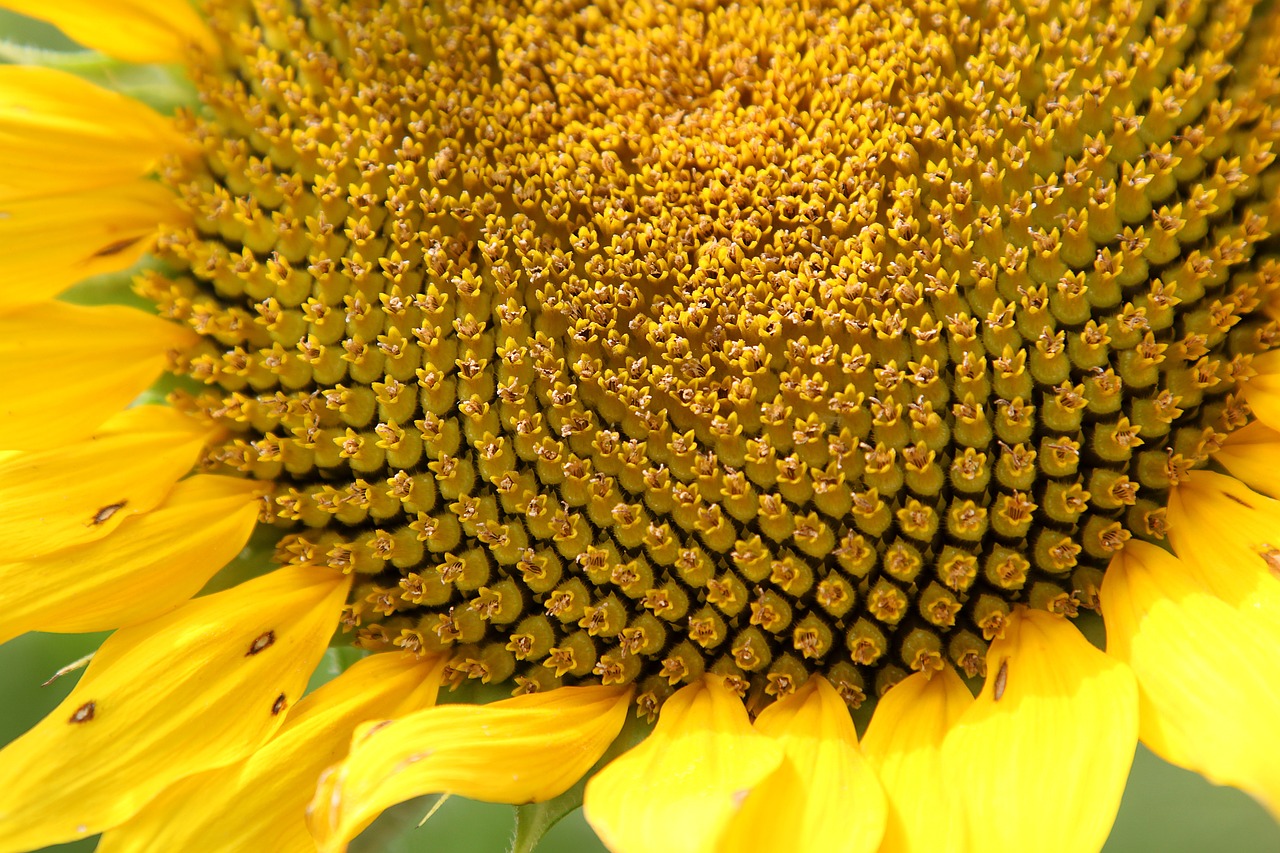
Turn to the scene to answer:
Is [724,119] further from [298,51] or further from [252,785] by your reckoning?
[252,785]

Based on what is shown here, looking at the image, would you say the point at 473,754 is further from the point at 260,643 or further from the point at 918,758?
the point at 918,758

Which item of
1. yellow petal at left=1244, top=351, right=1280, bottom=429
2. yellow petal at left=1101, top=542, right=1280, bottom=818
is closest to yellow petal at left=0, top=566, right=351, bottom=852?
yellow petal at left=1101, top=542, right=1280, bottom=818

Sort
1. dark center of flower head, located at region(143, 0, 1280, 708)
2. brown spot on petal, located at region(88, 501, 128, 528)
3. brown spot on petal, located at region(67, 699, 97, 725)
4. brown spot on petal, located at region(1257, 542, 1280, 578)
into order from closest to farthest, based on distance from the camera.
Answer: brown spot on petal, located at region(1257, 542, 1280, 578) → dark center of flower head, located at region(143, 0, 1280, 708) → brown spot on petal, located at region(67, 699, 97, 725) → brown spot on petal, located at region(88, 501, 128, 528)

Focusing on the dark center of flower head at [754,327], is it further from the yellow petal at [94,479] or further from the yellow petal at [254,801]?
the yellow petal at [254,801]

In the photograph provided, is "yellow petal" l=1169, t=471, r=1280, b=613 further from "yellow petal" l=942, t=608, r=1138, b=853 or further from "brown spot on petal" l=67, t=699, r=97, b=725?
"brown spot on petal" l=67, t=699, r=97, b=725

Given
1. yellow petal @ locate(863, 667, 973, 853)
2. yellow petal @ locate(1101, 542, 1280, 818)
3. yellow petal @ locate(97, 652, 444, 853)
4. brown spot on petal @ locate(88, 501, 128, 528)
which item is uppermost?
yellow petal @ locate(1101, 542, 1280, 818)

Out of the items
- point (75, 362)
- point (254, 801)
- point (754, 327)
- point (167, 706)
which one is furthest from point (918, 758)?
point (75, 362)

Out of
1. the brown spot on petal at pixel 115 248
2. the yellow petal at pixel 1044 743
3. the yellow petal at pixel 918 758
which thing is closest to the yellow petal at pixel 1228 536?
the yellow petal at pixel 1044 743
